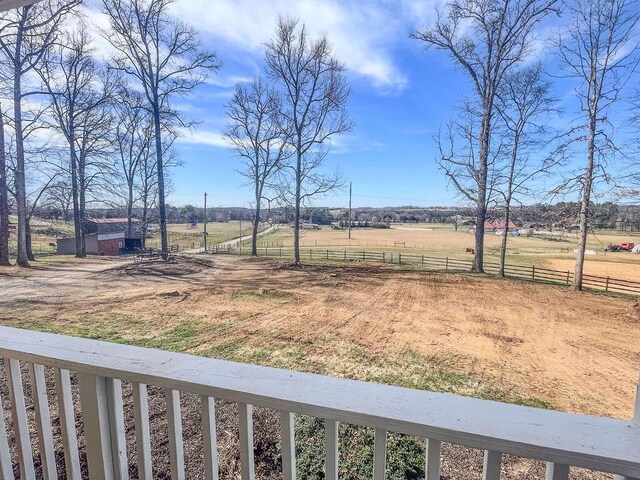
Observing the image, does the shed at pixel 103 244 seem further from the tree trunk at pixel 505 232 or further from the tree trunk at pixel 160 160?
the tree trunk at pixel 505 232

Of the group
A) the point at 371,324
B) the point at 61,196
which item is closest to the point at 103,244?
the point at 61,196

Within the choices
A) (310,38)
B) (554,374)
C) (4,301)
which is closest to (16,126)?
(4,301)

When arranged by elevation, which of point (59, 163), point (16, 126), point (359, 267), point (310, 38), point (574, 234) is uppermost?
point (310, 38)

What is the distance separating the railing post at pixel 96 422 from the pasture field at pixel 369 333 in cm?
120

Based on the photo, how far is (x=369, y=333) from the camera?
507 cm

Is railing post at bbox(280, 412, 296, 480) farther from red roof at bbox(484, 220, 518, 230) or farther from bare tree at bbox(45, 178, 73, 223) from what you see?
red roof at bbox(484, 220, 518, 230)

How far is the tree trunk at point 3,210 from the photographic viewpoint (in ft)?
25.1

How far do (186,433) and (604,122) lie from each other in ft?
35.6

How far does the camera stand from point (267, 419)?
8.20ft

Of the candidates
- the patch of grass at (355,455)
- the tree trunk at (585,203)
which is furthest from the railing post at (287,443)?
the tree trunk at (585,203)

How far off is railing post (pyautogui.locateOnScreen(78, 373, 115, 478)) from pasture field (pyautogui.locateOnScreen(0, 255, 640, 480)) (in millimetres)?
1198

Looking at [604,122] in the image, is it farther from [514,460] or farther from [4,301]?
[4,301]

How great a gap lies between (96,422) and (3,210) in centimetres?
1125

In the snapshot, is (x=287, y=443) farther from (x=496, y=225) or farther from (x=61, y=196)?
(x=496, y=225)
